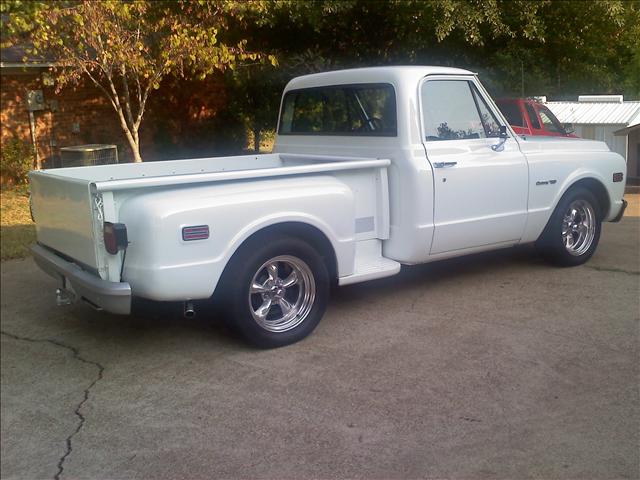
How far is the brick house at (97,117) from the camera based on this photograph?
43.5 feet

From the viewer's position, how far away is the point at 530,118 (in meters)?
8.66

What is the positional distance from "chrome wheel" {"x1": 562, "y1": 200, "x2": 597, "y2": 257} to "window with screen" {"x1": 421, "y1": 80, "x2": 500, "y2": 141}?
4.35 ft

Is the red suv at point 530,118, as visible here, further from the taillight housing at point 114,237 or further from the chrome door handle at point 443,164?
the taillight housing at point 114,237

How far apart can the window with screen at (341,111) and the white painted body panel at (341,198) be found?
0.25 ft

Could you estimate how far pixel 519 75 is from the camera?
8016 mm

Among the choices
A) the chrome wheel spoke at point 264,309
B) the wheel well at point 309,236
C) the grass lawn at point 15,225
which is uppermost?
the wheel well at point 309,236

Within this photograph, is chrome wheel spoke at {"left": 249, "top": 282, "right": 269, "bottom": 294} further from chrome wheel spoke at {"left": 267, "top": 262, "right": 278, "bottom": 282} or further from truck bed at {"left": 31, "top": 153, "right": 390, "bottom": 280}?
truck bed at {"left": 31, "top": 153, "right": 390, "bottom": 280}

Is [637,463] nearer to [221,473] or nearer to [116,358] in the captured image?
[221,473]

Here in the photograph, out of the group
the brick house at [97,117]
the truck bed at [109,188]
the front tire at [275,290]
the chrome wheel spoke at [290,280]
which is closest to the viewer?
the truck bed at [109,188]

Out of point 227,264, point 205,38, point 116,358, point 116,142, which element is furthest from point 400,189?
point 116,142

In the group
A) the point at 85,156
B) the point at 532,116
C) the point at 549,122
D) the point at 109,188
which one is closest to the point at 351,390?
the point at 109,188

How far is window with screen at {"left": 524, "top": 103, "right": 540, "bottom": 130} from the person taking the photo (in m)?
8.42

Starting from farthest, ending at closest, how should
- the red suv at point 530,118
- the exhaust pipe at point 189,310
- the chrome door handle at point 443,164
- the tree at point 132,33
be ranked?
1. the tree at point 132,33
2. the red suv at point 530,118
3. the chrome door handle at point 443,164
4. the exhaust pipe at point 189,310

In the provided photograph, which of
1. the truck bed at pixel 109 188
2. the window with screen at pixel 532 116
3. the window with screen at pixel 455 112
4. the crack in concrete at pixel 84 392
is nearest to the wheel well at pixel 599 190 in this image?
the window with screen at pixel 455 112
